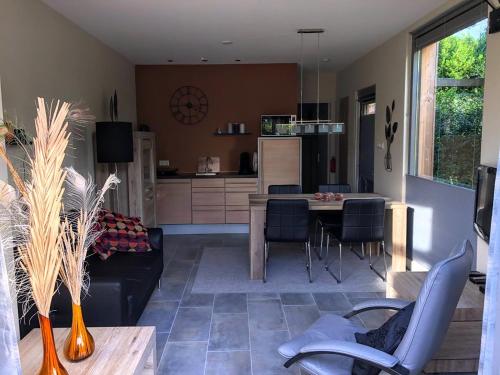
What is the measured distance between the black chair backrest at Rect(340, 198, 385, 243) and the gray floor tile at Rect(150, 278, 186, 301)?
172 cm

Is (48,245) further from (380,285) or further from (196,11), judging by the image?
(380,285)

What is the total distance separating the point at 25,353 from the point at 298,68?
622 cm

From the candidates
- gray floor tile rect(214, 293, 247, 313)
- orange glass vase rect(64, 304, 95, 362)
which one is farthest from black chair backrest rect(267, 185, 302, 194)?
orange glass vase rect(64, 304, 95, 362)

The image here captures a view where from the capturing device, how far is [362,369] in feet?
6.31

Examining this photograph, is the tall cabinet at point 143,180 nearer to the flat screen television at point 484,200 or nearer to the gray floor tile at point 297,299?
the gray floor tile at point 297,299

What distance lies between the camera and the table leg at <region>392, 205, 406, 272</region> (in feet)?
14.9

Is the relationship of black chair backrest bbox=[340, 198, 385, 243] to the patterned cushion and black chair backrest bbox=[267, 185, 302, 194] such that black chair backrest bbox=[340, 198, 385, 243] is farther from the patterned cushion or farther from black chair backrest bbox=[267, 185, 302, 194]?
the patterned cushion

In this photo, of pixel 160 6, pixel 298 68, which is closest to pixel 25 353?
pixel 160 6

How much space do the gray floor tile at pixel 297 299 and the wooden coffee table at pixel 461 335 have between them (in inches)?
43.7

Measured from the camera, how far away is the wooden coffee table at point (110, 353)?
1784 millimetres

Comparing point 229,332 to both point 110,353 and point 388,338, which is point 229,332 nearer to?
point 110,353

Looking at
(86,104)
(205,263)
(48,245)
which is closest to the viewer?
(48,245)

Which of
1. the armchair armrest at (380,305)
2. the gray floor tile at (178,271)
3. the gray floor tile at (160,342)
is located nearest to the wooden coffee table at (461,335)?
the armchair armrest at (380,305)

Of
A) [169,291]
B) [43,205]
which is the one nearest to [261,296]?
[169,291]
